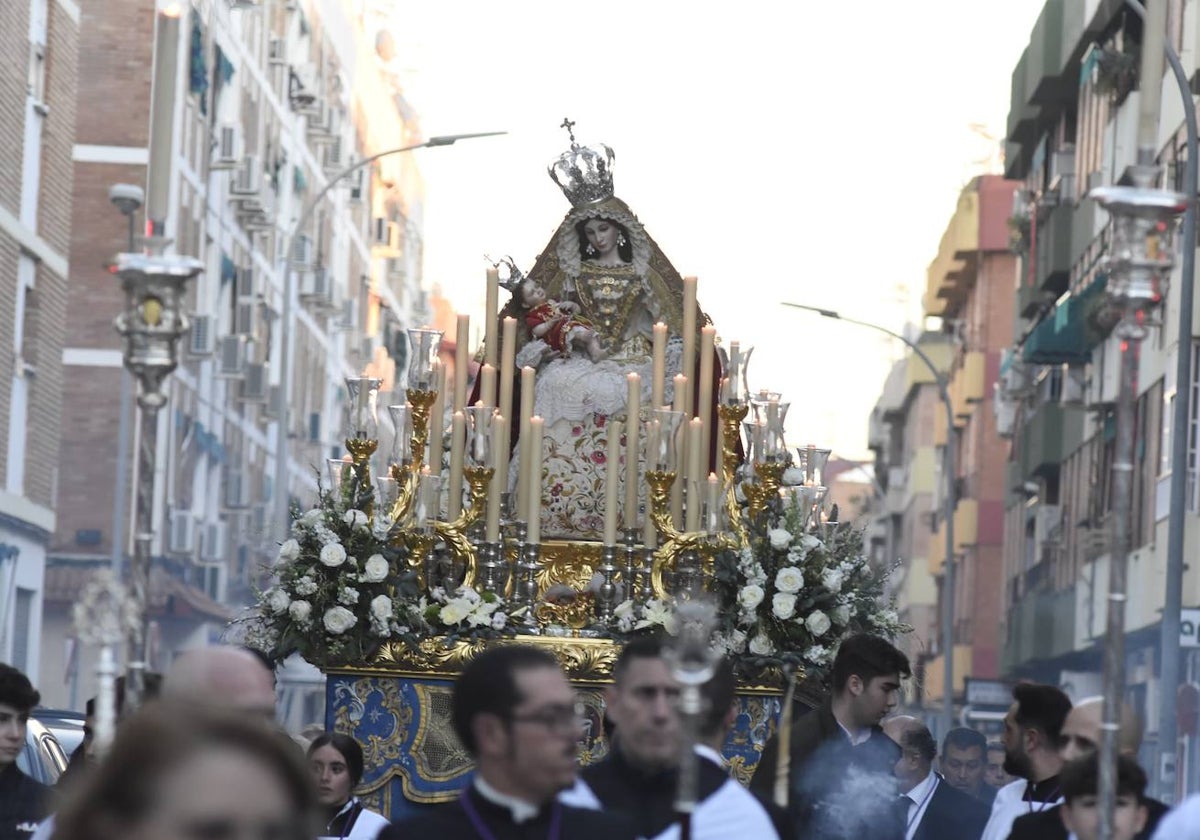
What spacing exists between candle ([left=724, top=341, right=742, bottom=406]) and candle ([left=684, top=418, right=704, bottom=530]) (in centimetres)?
53

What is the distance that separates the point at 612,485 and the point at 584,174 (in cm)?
214

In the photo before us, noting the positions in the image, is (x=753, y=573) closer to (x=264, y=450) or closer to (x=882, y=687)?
(x=882, y=687)

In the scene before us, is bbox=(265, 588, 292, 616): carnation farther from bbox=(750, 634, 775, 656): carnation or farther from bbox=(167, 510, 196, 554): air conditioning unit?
bbox=(167, 510, 196, 554): air conditioning unit

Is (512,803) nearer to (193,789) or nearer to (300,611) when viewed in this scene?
(193,789)

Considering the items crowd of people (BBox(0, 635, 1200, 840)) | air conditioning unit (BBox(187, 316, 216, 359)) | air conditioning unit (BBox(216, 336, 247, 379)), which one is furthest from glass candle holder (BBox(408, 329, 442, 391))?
air conditioning unit (BBox(216, 336, 247, 379))

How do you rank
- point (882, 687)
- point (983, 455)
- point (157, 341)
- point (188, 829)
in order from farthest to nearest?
point (983, 455), point (882, 687), point (157, 341), point (188, 829)

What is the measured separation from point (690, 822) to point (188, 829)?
→ 2950 millimetres

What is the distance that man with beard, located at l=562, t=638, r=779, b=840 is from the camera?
6.55 metres

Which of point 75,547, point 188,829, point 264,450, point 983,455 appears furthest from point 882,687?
point 983,455

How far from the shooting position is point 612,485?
42.4 ft

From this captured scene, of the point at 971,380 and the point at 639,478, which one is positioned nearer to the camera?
the point at 639,478

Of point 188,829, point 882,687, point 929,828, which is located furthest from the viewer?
point 929,828

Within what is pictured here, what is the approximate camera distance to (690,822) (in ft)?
20.4

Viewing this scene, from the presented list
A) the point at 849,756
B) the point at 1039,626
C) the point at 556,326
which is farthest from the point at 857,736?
the point at 1039,626
